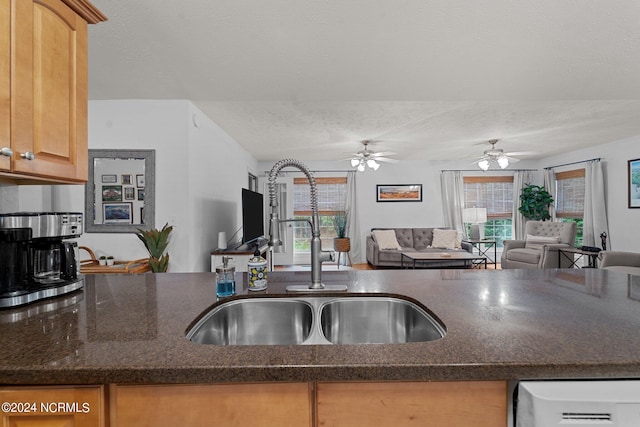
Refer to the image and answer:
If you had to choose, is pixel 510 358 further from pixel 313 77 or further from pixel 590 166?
pixel 590 166

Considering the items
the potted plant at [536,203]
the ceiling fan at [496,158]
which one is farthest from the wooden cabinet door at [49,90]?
the potted plant at [536,203]

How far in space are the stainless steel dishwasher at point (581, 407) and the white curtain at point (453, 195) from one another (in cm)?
647

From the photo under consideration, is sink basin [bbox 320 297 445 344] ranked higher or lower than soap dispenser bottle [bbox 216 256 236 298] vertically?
lower

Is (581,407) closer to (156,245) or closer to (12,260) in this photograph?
(12,260)

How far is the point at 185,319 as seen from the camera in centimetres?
94

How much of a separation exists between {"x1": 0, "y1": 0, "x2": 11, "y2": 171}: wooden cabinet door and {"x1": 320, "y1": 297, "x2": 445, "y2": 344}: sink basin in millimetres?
1155

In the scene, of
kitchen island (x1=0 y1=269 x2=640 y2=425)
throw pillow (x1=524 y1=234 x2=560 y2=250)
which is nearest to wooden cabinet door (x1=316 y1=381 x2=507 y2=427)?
kitchen island (x1=0 y1=269 x2=640 y2=425)

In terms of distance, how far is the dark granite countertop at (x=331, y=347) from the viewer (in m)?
0.65

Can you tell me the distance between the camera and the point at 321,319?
3.94 feet

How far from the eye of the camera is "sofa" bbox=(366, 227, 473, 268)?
563 cm

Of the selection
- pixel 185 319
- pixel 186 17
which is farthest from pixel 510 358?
pixel 186 17

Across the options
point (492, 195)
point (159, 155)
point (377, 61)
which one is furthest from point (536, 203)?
point (159, 155)

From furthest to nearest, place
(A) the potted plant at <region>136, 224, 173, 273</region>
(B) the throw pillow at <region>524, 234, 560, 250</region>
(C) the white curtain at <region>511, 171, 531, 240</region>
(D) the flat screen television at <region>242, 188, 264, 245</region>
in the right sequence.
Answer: (C) the white curtain at <region>511, 171, 531, 240</region> < (B) the throw pillow at <region>524, 234, 560, 250</region> < (D) the flat screen television at <region>242, 188, 264, 245</region> < (A) the potted plant at <region>136, 224, 173, 273</region>

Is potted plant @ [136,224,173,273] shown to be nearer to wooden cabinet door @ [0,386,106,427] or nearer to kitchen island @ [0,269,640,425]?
kitchen island @ [0,269,640,425]
